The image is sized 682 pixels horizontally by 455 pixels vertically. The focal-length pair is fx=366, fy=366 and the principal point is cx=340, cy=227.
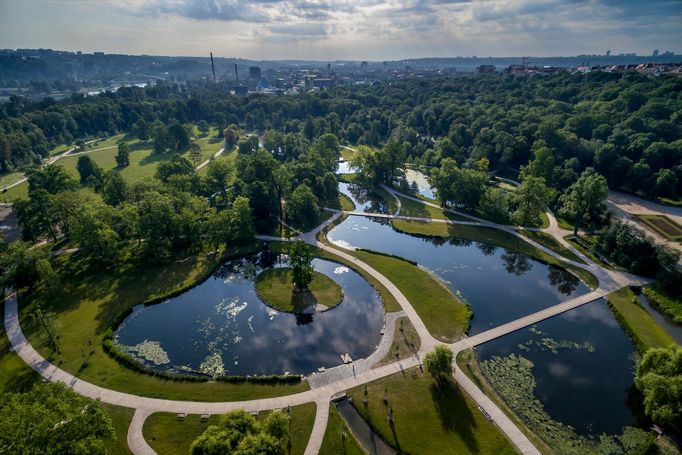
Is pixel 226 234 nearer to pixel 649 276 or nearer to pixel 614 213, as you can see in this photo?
pixel 649 276

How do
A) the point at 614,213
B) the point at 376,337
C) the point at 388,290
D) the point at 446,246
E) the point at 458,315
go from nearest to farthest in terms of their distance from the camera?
the point at 376,337 < the point at 458,315 < the point at 388,290 < the point at 446,246 < the point at 614,213

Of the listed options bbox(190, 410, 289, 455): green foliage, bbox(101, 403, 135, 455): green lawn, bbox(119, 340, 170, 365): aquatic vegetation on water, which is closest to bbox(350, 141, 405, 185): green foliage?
bbox(119, 340, 170, 365): aquatic vegetation on water

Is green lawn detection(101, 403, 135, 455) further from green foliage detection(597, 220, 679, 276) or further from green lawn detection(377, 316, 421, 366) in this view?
green foliage detection(597, 220, 679, 276)

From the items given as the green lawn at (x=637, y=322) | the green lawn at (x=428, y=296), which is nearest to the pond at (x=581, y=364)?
the green lawn at (x=637, y=322)

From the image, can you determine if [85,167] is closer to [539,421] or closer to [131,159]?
[131,159]

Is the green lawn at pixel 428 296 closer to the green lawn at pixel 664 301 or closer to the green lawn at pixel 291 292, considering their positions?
the green lawn at pixel 291 292

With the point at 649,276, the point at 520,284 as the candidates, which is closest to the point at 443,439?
the point at 520,284
